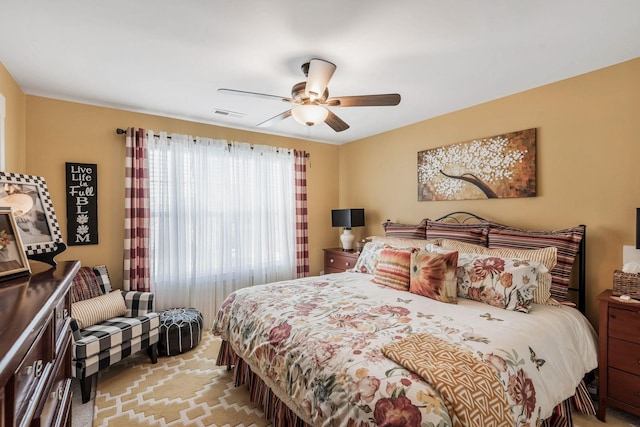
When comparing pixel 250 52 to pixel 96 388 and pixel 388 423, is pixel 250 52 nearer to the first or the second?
pixel 388 423

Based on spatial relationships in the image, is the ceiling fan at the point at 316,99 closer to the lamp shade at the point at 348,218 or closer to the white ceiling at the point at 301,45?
the white ceiling at the point at 301,45

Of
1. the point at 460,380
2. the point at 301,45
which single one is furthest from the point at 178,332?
the point at 301,45

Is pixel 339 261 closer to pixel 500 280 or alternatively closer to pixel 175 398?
pixel 500 280

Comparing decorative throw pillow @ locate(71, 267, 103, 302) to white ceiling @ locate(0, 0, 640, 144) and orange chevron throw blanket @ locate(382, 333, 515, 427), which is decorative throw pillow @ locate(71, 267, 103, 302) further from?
orange chevron throw blanket @ locate(382, 333, 515, 427)

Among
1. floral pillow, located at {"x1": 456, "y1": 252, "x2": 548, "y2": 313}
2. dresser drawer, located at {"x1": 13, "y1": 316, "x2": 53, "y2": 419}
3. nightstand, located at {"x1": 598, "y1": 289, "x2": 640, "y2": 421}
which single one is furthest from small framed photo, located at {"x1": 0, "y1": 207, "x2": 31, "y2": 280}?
nightstand, located at {"x1": 598, "y1": 289, "x2": 640, "y2": 421}

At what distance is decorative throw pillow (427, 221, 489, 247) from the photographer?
9.65 feet

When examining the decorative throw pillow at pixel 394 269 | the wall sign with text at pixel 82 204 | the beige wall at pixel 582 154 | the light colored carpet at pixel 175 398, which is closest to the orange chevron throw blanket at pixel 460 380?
the decorative throw pillow at pixel 394 269

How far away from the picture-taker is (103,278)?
9.86 ft

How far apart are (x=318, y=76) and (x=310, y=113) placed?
289 millimetres

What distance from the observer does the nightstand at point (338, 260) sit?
410 centimetres

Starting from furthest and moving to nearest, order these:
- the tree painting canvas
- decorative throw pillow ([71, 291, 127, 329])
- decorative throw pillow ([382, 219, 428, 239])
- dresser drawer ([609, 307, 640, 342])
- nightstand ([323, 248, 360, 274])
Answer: nightstand ([323, 248, 360, 274]) → decorative throw pillow ([382, 219, 428, 239]) → the tree painting canvas → decorative throw pillow ([71, 291, 127, 329]) → dresser drawer ([609, 307, 640, 342])

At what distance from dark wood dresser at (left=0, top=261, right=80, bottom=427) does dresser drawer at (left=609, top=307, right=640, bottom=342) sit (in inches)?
117

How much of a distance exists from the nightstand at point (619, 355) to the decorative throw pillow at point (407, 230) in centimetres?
165

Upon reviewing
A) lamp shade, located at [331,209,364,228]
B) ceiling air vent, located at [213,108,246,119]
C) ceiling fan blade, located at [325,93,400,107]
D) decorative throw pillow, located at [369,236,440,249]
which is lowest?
decorative throw pillow, located at [369,236,440,249]
